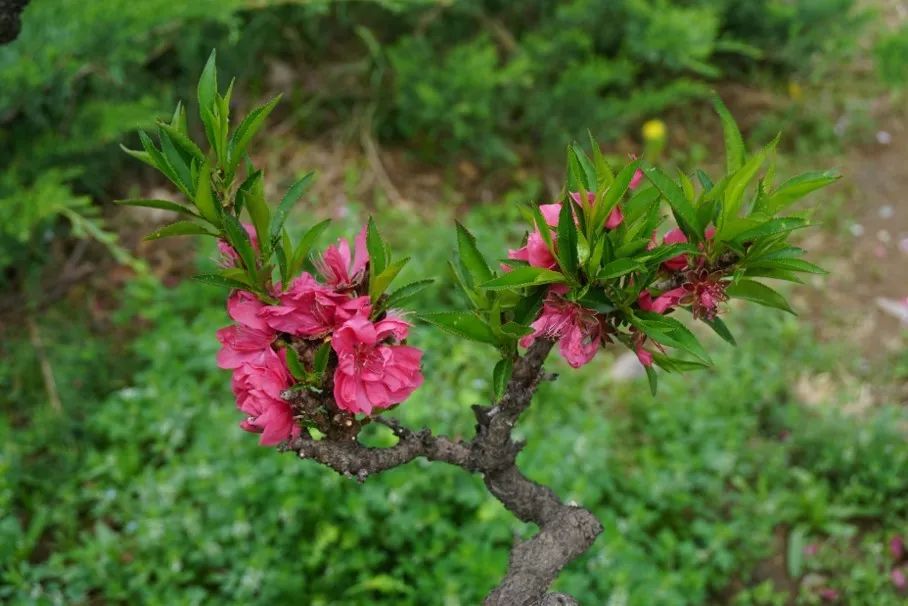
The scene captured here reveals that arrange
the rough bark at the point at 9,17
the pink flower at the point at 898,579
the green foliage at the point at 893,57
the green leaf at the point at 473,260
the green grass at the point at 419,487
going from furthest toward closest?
the green foliage at the point at 893,57 → the pink flower at the point at 898,579 → the green grass at the point at 419,487 → the rough bark at the point at 9,17 → the green leaf at the point at 473,260

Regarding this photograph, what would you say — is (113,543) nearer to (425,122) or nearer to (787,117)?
(425,122)

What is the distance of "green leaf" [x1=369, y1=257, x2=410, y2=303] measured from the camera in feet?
3.57

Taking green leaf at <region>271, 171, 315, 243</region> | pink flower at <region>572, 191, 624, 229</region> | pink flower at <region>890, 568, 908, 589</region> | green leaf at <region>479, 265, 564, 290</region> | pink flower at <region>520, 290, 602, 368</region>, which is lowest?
pink flower at <region>890, 568, 908, 589</region>

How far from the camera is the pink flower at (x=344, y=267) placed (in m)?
1.15

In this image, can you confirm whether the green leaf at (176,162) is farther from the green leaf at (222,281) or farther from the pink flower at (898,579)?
the pink flower at (898,579)

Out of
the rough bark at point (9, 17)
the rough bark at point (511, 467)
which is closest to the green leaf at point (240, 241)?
the rough bark at point (511, 467)

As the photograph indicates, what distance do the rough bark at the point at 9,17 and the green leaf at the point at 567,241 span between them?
1.02 metres

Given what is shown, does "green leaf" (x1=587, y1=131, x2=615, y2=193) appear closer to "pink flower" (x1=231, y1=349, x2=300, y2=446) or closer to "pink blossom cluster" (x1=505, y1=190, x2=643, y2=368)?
"pink blossom cluster" (x1=505, y1=190, x2=643, y2=368)

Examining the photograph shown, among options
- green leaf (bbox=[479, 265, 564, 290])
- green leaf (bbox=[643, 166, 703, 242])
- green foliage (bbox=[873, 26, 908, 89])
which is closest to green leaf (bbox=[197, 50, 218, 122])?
green leaf (bbox=[479, 265, 564, 290])

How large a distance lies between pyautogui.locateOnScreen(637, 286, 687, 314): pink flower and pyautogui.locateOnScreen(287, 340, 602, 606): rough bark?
154 millimetres

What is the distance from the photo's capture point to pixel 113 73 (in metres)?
2.59

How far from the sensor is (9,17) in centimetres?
148

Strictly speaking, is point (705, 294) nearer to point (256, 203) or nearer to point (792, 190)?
point (792, 190)

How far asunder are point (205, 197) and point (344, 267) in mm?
211
